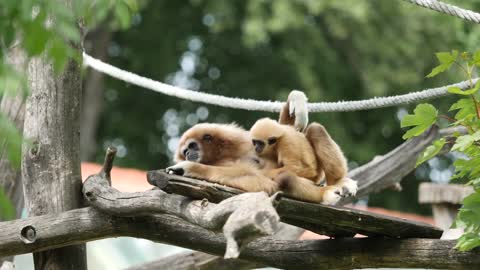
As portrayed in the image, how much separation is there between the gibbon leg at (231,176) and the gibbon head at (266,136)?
34 cm

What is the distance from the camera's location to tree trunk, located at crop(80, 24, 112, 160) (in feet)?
59.4

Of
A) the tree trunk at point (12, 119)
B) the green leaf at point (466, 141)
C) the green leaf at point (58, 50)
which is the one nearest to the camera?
the green leaf at point (58, 50)

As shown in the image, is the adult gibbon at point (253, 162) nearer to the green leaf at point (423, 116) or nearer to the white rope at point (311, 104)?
the green leaf at point (423, 116)

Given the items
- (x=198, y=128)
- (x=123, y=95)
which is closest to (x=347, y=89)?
(x=123, y=95)

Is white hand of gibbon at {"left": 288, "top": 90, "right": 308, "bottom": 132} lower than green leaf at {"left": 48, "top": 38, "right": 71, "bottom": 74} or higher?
lower

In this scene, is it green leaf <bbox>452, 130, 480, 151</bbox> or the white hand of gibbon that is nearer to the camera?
green leaf <bbox>452, 130, 480, 151</bbox>

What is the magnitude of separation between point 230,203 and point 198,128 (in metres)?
1.53

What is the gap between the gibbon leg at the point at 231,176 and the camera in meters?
4.18

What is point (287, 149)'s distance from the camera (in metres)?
4.60

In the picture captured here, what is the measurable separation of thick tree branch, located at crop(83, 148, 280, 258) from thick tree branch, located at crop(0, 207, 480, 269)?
178 mm

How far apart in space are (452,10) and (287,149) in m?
1.61

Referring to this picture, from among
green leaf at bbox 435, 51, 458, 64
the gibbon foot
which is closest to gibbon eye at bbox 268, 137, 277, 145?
the gibbon foot

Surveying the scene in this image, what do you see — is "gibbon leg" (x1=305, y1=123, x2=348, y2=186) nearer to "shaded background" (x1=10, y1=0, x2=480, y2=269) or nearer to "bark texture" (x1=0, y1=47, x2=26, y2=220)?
"bark texture" (x1=0, y1=47, x2=26, y2=220)

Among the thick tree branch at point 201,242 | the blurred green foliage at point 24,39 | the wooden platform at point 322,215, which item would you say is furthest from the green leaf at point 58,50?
the thick tree branch at point 201,242
